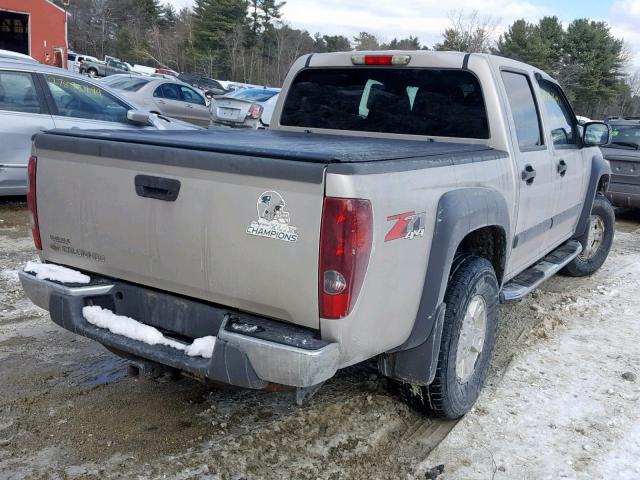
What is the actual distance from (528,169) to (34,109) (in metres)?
5.95

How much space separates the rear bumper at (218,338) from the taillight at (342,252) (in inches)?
7.5

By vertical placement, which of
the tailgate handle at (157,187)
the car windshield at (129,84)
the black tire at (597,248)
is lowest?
the black tire at (597,248)

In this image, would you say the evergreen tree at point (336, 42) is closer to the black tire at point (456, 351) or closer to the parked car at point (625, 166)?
the parked car at point (625, 166)

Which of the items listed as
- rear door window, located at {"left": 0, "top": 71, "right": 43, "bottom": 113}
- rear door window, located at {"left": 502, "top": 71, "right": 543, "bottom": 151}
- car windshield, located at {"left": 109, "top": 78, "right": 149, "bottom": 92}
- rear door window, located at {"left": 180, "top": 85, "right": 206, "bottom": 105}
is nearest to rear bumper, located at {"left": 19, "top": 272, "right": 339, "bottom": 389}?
rear door window, located at {"left": 502, "top": 71, "right": 543, "bottom": 151}

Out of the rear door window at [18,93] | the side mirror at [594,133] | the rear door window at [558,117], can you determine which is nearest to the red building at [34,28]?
the rear door window at [18,93]

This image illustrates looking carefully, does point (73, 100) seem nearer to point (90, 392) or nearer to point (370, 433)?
point (90, 392)

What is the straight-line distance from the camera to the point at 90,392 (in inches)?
147

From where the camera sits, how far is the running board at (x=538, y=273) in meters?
4.19

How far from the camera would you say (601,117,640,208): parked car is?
9906 millimetres

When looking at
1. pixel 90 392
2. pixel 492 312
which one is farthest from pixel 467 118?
pixel 90 392

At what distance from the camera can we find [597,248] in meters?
6.93

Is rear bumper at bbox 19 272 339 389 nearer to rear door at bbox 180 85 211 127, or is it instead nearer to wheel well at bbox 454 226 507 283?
wheel well at bbox 454 226 507 283

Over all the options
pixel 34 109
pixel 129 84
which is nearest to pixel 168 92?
pixel 129 84

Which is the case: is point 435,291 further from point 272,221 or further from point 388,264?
point 272,221
